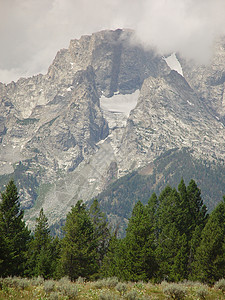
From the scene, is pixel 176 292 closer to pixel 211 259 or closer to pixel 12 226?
pixel 211 259

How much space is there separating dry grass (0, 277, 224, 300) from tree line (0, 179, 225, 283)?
52.3ft

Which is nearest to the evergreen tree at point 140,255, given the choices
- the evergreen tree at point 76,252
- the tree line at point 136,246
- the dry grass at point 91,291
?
the tree line at point 136,246

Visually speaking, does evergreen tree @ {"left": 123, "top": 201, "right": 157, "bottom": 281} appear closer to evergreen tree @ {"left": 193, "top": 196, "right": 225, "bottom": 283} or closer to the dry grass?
evergreen tree @ {"left": 193, "top": 196, "right": 225, "bottom": 283}

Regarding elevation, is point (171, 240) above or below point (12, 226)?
below

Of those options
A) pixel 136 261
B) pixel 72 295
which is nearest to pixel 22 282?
pixel 72 295

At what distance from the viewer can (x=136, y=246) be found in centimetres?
4581

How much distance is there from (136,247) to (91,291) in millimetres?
23411

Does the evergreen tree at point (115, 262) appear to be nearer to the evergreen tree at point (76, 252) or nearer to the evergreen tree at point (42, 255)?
the evergreen tree at point (76, 252)

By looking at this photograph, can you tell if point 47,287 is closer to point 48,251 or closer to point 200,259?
point 200,259

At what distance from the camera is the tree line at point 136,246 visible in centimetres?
4459

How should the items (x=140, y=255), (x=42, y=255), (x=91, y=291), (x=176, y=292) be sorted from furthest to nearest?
(x=42, y=255) → (x=140, y=255) → (x=176, y=292) → (x=91, y=291)

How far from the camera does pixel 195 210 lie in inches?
2680

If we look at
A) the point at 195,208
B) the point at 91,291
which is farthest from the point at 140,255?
the point at 195,208

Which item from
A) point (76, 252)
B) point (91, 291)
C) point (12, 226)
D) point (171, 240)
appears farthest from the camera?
point (12, 226)
